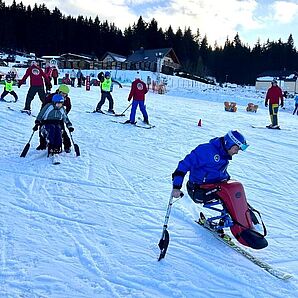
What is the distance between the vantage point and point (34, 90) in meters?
12.0

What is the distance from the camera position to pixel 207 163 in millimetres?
3953

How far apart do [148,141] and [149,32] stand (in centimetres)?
7882

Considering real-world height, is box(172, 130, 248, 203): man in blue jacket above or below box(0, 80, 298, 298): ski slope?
above

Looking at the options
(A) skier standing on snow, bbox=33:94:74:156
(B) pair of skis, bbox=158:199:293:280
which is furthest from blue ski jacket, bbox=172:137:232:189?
(A) skier standing on snow, bbox=33:94:74:156

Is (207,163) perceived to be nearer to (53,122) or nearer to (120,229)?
(120,229)

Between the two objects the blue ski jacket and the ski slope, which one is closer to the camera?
the ski slope

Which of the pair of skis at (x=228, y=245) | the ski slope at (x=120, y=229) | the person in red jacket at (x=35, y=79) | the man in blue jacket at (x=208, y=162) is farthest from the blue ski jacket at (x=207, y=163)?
the person in red jacket at (x=35, y=79)

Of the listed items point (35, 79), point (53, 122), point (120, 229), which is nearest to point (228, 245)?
point (120, 229)

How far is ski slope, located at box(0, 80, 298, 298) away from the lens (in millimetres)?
3207

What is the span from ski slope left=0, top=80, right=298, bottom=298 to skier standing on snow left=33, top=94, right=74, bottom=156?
371mm

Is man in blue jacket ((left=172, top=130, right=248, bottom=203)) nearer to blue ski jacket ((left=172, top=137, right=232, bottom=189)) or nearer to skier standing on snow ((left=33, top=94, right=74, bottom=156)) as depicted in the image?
blue ski jacket ((left=172, top=137, right=232, bottom=189))

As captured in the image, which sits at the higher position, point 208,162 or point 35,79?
point 35,79

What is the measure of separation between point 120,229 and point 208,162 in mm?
1295

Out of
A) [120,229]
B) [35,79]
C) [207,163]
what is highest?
[35,79]
